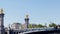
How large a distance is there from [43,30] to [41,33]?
472cm

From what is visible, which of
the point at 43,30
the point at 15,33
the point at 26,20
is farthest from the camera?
the point at 26,20

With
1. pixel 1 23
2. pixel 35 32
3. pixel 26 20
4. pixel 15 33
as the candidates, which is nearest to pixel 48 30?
pixel 35 32

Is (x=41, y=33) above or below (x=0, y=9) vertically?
below

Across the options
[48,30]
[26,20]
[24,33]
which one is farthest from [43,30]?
[26,20]

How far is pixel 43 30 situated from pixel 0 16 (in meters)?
9.73

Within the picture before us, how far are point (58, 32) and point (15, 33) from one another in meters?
8.73

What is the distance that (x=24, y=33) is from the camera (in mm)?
43281

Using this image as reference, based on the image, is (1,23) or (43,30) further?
(1,23)

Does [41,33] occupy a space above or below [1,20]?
below

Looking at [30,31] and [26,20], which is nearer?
[30,31]

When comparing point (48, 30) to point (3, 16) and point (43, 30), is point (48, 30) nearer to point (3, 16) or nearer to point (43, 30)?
point (43, 30)

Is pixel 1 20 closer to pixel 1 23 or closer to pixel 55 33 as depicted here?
pixel 1 23

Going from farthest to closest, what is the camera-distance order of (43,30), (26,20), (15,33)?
1. (26,20)
2. (15,33)
3. (43,30)

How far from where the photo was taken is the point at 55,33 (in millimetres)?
44188
